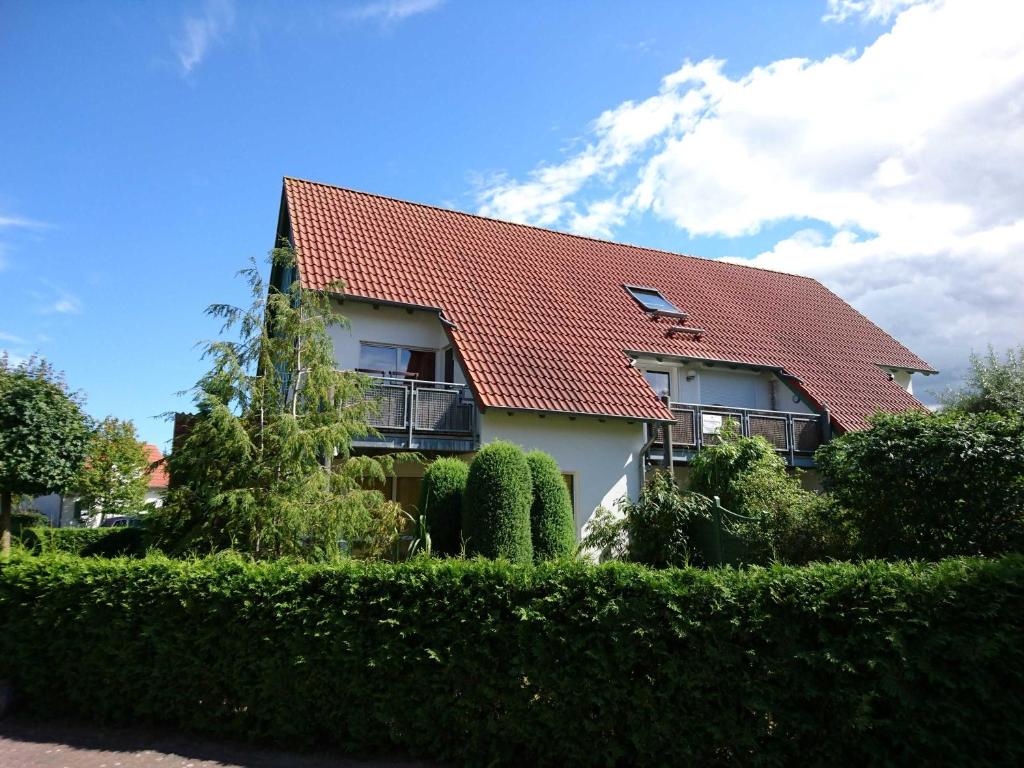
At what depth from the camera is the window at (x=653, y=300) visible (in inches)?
793

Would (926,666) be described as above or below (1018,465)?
below

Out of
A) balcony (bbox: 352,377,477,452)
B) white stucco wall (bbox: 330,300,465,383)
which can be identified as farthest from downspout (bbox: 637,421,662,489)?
white stucco wall (bbox: 330,300,465,383)

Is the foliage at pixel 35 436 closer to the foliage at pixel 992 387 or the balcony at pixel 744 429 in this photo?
the balcony at pixel 744 429

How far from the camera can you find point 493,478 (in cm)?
1141

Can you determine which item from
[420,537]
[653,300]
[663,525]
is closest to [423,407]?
[420,537]

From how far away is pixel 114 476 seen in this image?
29203 mm

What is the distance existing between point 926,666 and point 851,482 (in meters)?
5.05

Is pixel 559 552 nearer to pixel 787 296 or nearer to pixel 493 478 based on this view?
pixel 493 478

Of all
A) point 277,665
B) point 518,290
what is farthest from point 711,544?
point 518,290

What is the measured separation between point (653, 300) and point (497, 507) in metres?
11.6

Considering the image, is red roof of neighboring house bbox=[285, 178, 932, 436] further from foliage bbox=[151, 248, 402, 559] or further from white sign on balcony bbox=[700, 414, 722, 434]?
foliage bbox=[151, 248, 402, 559]

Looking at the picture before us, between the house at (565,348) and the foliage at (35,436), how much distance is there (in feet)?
21.4

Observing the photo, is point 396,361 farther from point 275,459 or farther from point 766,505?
point 766,505

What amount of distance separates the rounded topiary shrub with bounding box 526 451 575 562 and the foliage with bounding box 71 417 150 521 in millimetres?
21476
